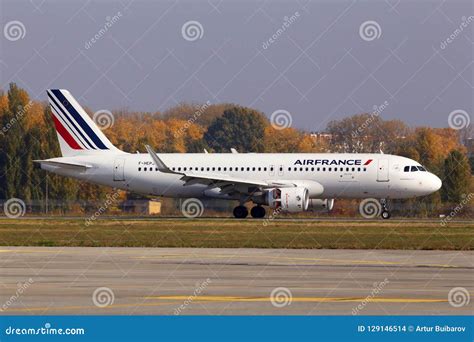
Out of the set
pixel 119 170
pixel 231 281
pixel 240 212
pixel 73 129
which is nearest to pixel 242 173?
pixel 240 212

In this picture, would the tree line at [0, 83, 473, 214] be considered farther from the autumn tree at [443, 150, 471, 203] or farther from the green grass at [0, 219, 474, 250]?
the green grass at [0, 219, 474, 250]

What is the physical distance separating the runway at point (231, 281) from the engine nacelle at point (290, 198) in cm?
2077

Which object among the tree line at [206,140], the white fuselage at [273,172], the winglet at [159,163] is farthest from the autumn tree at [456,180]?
the winglet at [159,163]

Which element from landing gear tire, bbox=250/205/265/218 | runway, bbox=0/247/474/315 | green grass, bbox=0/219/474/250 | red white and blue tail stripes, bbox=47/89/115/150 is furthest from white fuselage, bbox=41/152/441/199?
runway, bbox=0/247/474/315

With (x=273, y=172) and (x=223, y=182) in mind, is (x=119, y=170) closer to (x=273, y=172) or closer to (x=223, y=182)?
(x=223, y=182)

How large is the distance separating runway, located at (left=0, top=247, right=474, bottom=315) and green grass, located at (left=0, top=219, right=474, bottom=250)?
2979 millimetres

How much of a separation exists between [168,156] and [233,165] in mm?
3569

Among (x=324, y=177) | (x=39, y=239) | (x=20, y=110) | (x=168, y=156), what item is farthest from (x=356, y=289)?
(x=20, y=110)

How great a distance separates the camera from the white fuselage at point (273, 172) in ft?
177

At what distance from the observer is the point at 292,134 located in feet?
320

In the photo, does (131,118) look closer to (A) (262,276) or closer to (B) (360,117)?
(B) (360,117)

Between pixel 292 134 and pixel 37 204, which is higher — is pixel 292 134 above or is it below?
above

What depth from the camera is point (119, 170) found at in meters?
57.2
